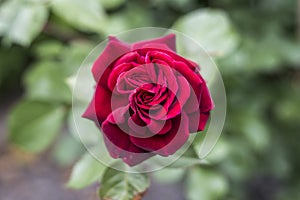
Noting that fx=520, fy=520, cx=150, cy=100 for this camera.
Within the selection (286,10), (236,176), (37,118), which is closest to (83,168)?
(37,118)

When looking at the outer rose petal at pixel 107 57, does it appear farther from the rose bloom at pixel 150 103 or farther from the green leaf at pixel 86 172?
the green leaf at pixel 86 172

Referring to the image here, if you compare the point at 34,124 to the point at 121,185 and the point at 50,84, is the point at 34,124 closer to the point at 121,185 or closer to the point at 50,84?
the point at 50,84

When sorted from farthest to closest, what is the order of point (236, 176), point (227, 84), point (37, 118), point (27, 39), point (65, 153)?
point (65, 153) → point (236, 176) → point (227, 84) → point (37, 118) → point (27, 39)

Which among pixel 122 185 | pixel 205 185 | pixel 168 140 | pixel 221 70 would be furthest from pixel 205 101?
pixel 221 70

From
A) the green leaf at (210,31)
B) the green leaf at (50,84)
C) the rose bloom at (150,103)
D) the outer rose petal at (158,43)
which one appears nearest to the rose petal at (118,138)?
the rose bloom at (150,103)

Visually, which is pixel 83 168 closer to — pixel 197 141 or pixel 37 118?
pixel 197 141

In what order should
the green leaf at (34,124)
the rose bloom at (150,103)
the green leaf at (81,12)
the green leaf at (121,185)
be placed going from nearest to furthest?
the rose bloom at (150,103)
the green leaf at (121,185)
the green leaf at (81,12)
the green leaf at (34,124)

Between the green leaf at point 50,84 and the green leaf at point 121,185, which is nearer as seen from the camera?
the green leaf at point 121,185
